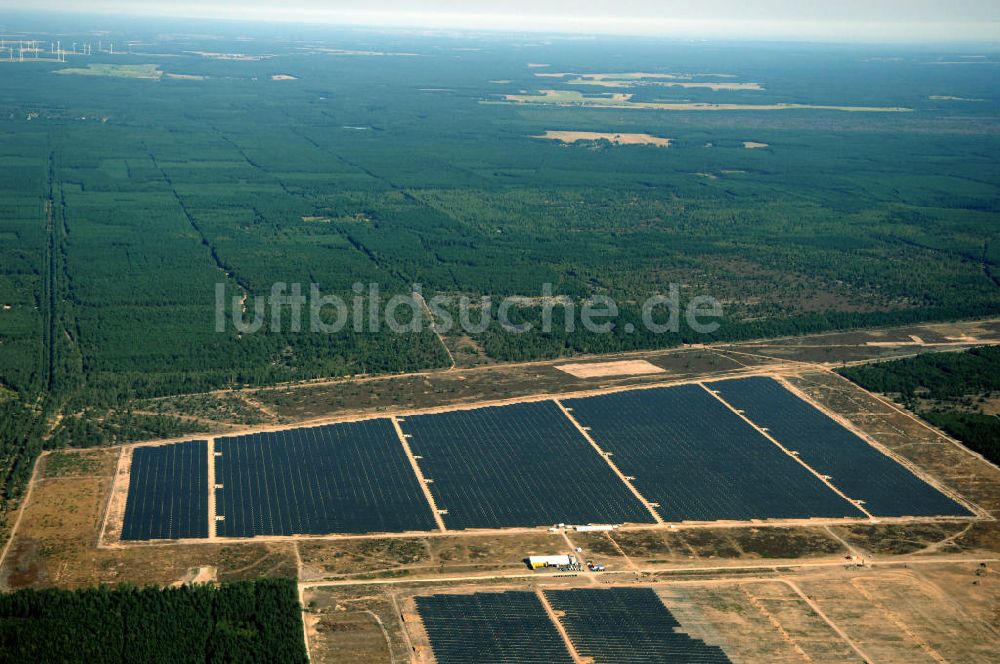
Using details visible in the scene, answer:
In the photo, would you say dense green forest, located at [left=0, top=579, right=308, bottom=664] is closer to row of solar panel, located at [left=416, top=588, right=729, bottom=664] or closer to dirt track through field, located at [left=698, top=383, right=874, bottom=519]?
row of solar panel, located at [left=416, top=588, right=729, bottom=664]

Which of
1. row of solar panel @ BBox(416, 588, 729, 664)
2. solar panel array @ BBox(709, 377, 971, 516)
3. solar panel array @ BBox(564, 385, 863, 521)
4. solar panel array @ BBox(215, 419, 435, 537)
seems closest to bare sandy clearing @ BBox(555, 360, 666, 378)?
solar panel array @ BBox(564, 385, 863, 521)

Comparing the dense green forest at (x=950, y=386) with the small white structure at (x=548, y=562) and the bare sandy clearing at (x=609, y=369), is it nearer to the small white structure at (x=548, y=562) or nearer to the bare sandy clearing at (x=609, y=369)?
the bare sandy clearing at (x=609, y=369)

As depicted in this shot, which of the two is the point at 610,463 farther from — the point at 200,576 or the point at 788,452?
the point at 200,576

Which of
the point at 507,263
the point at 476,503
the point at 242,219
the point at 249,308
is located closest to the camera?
the point at 476,503

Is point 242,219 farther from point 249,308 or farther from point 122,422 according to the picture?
point 122,422

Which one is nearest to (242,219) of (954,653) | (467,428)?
(467,428)

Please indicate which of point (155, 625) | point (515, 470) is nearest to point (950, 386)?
point (515, 470)
